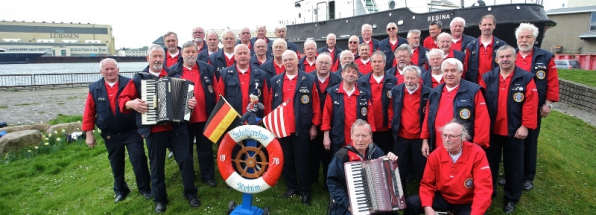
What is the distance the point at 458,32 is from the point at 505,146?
87.1 inches

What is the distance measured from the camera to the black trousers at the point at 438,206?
12.7 ft

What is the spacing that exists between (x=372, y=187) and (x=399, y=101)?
1556mm

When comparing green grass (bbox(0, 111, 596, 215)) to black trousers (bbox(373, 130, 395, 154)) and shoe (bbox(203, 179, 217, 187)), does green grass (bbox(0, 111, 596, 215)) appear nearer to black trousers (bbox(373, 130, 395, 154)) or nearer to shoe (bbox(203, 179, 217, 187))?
shoe (bbox(203, 179, 217, 187))

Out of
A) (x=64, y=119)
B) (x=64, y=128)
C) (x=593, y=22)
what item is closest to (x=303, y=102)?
(x=64, y=128)

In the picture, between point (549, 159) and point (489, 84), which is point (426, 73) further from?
point (549, 159)

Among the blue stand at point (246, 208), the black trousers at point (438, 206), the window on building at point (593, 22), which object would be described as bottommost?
the blue stand at point (246, 208)

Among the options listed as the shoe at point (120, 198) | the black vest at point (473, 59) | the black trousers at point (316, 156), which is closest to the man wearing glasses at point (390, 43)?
the black vest at point (473, 59)

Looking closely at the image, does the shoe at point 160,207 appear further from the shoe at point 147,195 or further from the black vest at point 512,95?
the black vest at point 512,95

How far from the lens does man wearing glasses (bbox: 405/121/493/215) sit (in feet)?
11.9

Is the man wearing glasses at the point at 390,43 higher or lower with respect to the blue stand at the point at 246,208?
higher

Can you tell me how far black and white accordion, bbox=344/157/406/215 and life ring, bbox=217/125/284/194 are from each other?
1.02m

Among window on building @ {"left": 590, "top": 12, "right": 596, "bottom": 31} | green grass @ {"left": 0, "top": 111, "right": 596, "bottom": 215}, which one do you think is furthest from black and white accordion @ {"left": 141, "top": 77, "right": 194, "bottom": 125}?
window on building @ {"left": 590, "top": 12, "right": 596, "bottom": 31}

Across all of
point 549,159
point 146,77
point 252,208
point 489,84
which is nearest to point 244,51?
point 146,77

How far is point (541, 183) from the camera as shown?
5.56 metres
